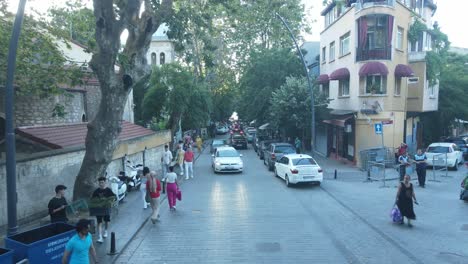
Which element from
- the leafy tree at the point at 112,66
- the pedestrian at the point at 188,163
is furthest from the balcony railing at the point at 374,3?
the leafy tree at the point at 112,66

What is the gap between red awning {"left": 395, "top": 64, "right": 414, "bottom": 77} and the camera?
24.9 m

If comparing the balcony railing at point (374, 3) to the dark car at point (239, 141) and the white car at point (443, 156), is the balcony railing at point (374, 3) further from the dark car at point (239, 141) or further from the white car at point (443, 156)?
the dark car at point (239, 141)

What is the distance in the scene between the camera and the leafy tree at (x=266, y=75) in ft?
111

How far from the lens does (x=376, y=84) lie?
25.4 metres

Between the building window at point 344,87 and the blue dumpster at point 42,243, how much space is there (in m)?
23.7

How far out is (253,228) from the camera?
36.6 ft

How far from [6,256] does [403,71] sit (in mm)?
24361

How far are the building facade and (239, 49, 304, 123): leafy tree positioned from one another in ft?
20.1

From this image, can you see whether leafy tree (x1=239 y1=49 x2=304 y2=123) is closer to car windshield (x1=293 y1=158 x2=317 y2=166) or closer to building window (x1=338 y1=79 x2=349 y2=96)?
building window (x1=338 y1=79 x2=349 y2=96)

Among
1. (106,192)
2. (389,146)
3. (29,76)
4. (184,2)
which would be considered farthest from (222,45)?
(106,192)

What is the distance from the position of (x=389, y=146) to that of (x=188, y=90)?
1515cm

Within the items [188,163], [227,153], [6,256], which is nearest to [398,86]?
[227,153]

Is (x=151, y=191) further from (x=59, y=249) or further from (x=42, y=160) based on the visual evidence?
(x=59, y=249)

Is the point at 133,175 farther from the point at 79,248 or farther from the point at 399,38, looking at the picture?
the point at 399,38
